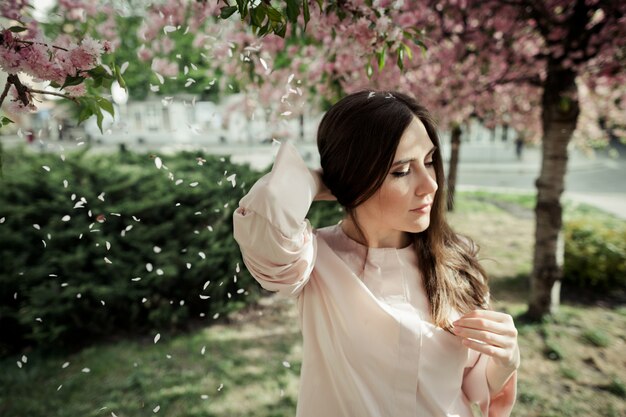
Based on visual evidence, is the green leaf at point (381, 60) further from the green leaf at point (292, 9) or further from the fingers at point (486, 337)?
the fingers at point (486, 337)

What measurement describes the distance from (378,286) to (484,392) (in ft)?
1.89

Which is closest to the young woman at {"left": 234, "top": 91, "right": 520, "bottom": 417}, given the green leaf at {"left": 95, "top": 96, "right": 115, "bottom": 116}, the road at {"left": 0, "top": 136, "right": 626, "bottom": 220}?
the green leaf at {"left": 95, "top": 96, "right": 115, "bottom": 116}

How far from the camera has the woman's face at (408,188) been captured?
134cm

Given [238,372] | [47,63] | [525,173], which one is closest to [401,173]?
[47,63]

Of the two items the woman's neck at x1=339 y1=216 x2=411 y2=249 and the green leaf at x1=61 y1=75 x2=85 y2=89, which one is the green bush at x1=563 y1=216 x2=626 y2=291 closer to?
the woman's neck at x1=339 y1=216 x2=411 y2=249

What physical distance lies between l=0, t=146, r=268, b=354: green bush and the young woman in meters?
2.62

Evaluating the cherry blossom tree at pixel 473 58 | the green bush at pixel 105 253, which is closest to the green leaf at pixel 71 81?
the cherry blossom tree at pixel 473 58

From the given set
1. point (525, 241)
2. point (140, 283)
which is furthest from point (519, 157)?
point (140, 283)

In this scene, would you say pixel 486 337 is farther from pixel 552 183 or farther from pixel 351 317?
pixel 552 183

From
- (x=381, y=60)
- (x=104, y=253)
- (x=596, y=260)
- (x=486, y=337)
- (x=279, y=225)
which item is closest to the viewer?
(x=279, y=225)

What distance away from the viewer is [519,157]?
75.6 ft

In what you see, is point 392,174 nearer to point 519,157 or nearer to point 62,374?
point 62,374

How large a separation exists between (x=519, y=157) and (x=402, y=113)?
2457 cm

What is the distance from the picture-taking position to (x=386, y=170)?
4.30 ft
